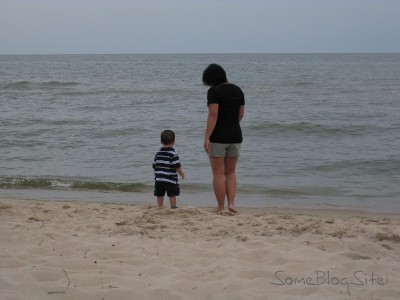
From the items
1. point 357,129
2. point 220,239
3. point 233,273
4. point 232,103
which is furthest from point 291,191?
point 357,129

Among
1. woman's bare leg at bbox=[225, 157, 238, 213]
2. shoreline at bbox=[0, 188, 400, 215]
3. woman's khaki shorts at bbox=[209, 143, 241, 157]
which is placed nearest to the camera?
woman's khaki shorts at bbox=[209, 143, 241, 157]

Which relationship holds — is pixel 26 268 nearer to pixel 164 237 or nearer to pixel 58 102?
pixel 164 237

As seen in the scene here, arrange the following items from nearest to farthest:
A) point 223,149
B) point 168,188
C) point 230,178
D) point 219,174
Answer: point 223,149 < point 219,174 < point 230,178 < point 168,188

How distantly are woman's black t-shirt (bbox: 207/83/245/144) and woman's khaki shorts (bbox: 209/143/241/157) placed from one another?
45 mm

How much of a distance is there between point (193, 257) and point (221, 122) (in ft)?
6.54

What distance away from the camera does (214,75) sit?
18.7 ft

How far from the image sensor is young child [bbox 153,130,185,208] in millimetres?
6066

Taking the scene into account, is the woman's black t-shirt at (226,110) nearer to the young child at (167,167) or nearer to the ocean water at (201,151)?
the young child at (167,167)

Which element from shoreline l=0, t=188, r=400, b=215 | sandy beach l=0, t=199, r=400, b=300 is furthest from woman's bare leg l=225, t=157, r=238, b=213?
shoreline l=0, t=188, r=400, b=215

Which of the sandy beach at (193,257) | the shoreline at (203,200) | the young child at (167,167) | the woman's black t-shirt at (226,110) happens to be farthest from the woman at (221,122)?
the shoreline at (203,200)

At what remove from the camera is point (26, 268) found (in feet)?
12.5

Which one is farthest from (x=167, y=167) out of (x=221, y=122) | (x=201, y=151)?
(x=201, y=151)

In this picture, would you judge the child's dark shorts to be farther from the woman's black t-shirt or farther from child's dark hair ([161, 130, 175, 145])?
the woman's black t-shirt

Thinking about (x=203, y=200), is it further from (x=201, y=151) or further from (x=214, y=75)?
(x=201, y=151)
